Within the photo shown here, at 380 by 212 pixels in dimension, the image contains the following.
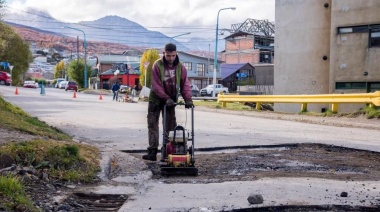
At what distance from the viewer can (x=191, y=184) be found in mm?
6758

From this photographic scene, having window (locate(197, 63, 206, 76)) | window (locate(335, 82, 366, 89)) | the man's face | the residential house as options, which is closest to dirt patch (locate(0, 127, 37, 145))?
the man's face

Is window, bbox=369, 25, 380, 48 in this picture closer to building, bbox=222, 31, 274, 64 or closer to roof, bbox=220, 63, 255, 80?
roof, bbox=220, 63, 255, 80

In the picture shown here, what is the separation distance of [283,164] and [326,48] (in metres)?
25.6

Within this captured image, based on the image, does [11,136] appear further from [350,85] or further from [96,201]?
[350,85]

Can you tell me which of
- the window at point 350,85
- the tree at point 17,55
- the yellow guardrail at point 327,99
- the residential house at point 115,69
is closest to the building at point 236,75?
the residential house at point 115,69

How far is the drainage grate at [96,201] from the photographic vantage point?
219 inches

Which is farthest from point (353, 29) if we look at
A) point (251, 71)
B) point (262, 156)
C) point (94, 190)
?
point (251, 71)

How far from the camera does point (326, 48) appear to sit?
108 ft

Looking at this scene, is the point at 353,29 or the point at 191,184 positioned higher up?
the point at 353,29

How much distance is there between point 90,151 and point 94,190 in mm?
2668

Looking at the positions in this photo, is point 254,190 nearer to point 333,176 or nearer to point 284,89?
point 333,176

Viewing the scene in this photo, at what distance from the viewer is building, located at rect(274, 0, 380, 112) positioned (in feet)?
94.0

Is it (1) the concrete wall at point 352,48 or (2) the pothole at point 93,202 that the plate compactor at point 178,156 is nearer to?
(2) the pothole at point 93,202

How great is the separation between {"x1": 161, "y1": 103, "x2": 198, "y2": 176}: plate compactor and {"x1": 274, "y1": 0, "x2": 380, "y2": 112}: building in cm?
2296
